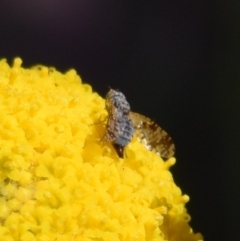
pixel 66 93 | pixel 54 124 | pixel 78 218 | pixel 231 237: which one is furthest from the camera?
pixel 231 237

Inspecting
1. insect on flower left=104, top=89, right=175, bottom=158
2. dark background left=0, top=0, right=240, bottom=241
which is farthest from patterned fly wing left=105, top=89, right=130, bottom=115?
dark background left=0, top=0, right=240, bottom=241

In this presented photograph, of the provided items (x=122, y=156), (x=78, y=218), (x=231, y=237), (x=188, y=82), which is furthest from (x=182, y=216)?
(x=188, y=82)

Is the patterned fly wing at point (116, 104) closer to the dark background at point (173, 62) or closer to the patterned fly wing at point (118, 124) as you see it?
the patterned fly wing at point (118, 124)

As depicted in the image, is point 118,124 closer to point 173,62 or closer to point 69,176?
point 69,176

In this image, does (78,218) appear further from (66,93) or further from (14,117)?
(66,93)

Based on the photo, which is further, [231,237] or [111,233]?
[231,237]

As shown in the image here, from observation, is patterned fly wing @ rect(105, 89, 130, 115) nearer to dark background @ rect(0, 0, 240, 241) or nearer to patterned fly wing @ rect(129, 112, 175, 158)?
patterned fly wing @ rect(129, 112, 175, 158)

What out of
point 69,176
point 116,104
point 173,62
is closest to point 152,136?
point 116,104

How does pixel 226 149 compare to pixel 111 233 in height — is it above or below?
above
